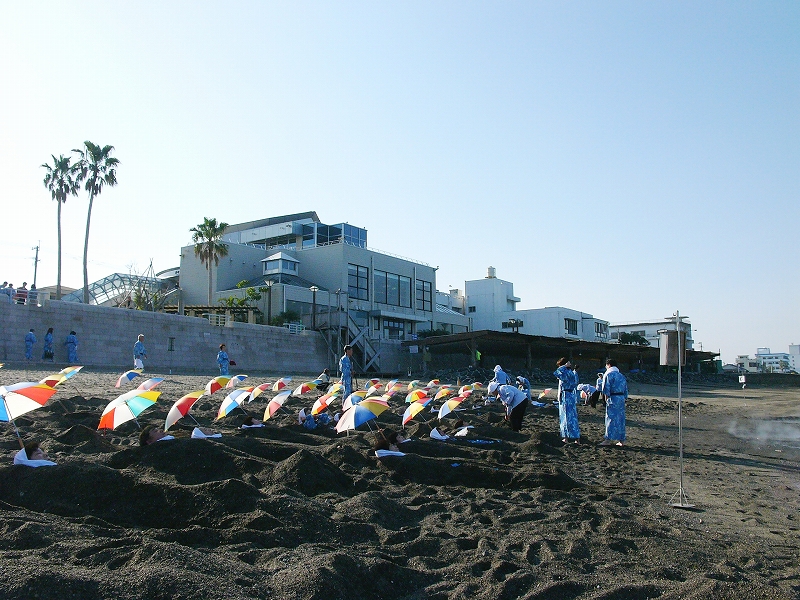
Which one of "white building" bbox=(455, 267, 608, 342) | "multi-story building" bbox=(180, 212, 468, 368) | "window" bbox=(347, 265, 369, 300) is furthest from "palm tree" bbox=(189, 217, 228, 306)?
"white building" bbox=(455, 267, 608, 342)

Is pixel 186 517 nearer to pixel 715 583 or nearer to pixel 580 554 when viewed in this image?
pixel 580 554

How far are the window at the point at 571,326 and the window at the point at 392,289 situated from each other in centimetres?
2472

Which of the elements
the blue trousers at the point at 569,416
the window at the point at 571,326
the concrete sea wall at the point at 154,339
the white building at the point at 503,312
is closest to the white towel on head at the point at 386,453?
the blue trousers at the point at 569,416

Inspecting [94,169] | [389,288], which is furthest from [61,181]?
[389,288]

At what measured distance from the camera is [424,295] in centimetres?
5559

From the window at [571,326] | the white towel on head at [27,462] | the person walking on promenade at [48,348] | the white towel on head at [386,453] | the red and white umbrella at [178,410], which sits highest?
the window at [571,326]

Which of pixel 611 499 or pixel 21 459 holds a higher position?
pixel 21 459

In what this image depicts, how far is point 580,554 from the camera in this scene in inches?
219

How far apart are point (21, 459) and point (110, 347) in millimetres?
22530

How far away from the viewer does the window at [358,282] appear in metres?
48.2

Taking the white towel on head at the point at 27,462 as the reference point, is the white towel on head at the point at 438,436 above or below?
below

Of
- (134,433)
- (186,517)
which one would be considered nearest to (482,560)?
(186,517)

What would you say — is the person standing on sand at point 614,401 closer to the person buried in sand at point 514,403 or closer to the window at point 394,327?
the person buried in sand at point 514,403

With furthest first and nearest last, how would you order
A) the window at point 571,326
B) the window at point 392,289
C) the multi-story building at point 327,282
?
the window at point 571,326
the window at point 392,289
the multi-story building at point 327,282
